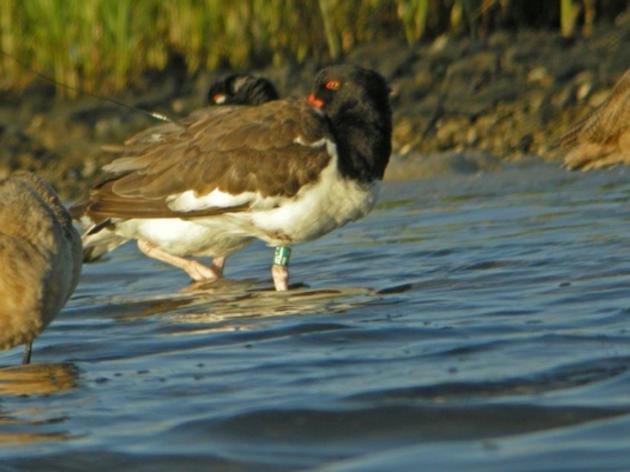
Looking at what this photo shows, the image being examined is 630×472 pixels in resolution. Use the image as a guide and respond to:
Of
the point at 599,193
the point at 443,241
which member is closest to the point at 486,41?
the point at 599,193

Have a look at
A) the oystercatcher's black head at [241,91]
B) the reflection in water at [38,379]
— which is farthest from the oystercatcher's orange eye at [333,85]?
the reflection in water at [38,379]

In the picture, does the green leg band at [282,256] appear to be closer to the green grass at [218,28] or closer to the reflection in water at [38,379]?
the reflection in water at [38,379]

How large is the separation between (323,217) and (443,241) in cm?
168

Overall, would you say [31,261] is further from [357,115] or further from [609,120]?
[609,120]

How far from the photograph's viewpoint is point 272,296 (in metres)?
8.98

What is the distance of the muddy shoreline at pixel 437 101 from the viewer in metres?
14.7

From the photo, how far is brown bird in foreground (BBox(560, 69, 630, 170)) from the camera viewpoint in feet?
28.9

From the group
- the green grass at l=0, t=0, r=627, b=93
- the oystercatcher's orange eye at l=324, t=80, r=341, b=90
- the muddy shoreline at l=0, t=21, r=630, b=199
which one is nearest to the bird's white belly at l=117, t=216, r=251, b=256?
the oystercatcher's orange eye at l=324, t=80, r=341, b=90

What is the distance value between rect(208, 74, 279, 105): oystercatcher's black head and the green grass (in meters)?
4.32

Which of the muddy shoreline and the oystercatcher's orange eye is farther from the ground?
the oystercatcher's orange eye

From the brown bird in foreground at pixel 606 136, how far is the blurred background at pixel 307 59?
547 cm

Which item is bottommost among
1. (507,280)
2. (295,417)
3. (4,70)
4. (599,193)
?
(4,70)

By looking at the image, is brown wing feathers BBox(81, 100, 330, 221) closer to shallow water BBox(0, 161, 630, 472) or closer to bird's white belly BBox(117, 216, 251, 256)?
bird's white belly BBox(117, 216, 251, 256)

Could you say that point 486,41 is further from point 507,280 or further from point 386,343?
point 386,343
